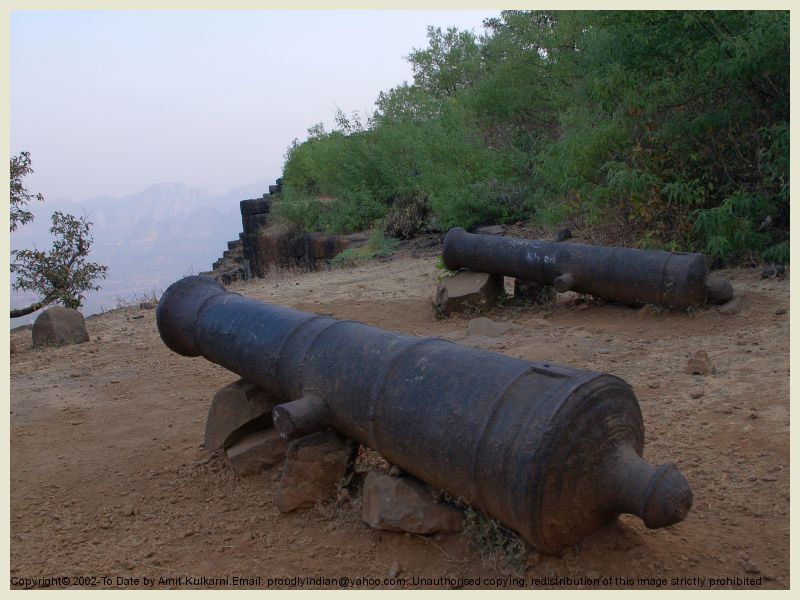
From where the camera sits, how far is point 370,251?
1559 cm

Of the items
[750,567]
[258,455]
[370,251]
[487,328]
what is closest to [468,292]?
[487,328]

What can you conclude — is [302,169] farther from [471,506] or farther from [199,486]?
[471,506]

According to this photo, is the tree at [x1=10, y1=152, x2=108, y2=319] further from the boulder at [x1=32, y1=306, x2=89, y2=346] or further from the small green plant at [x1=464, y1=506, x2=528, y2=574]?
the small green plant at [x1=464, y1=506, x2=528, y2=574]

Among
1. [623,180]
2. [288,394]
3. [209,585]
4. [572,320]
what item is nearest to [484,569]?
[209,585]

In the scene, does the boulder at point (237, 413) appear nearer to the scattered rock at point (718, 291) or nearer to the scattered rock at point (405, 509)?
the scattered rock at point (405, 509)

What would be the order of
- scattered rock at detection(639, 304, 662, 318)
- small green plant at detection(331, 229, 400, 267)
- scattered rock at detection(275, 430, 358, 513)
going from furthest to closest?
small green plant at detection(331, 229, 400, 267)
scattered rock at detection(639, 304, 662, 318)
scattered rock at detection(275, 430, 358, 513)

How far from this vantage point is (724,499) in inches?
131

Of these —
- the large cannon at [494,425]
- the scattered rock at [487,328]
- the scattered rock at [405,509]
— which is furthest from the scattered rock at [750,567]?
the scattered rock at [487,328]

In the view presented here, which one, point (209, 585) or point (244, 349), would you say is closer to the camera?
point (209, 585)

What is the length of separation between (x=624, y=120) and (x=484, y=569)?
7829 millimetres

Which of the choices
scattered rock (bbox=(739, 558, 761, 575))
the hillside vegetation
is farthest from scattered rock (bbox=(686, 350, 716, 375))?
the hillside vegetation

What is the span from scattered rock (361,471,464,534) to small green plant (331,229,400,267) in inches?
452

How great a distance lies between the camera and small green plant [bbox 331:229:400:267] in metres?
15.1

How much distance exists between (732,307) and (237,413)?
4.73 m
